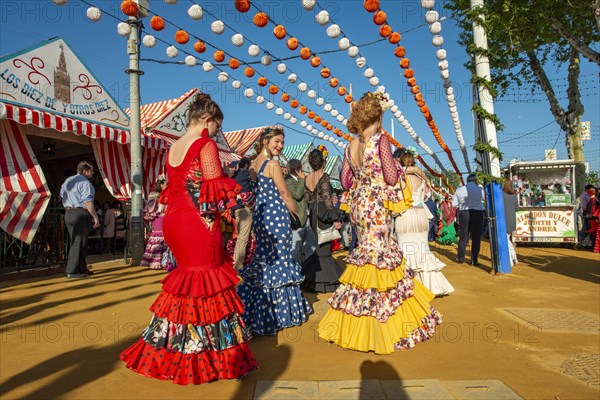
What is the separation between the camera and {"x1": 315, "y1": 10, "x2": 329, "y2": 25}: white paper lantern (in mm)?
7434

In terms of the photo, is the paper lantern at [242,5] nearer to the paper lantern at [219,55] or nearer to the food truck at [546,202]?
the paper lantern at [219,55]

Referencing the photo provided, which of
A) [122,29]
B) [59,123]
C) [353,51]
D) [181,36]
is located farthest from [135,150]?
[353,51]

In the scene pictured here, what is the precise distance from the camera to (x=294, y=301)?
417 cm

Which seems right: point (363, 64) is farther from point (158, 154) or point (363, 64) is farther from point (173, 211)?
point (173, 211)

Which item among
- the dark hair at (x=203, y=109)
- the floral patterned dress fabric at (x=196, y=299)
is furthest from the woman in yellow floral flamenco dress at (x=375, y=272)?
the dark hair at (x=203, y=109)

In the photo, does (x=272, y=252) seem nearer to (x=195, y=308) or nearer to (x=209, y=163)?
(x=195, y=308)

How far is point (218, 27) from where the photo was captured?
24.6 ft

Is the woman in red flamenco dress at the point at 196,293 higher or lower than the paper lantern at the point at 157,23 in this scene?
lower

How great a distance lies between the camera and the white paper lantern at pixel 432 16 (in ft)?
25.2

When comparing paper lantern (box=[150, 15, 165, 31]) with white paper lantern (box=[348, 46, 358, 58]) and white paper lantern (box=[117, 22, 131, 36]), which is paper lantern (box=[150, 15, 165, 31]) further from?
white paper lantern (box=[348, 46, 358, 58])

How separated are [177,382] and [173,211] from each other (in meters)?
1.15

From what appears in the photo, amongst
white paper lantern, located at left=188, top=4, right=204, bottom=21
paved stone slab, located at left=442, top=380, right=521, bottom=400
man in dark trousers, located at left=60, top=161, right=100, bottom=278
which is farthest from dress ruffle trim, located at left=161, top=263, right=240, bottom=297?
white paper lantern, located at left=188, top=4, right=204, bottom=21

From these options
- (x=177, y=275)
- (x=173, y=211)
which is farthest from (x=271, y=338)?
(x=173, y=211)

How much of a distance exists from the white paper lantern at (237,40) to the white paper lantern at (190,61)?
125cm
